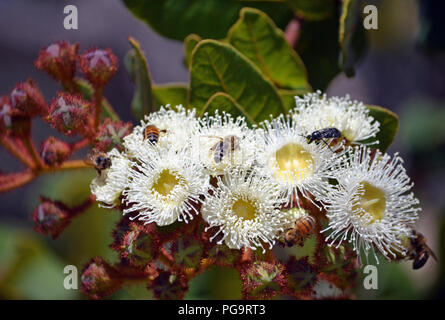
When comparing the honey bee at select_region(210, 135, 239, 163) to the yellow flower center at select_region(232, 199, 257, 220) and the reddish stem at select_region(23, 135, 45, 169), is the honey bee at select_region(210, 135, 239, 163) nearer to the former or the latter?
the yellow flower center at select_region(232, 199, 257, 220)

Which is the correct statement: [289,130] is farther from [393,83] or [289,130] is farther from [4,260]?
[393,83]

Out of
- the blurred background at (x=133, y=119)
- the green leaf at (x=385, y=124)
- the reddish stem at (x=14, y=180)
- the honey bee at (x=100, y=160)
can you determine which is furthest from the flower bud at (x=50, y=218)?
the green leaf at (x=385, y=124)

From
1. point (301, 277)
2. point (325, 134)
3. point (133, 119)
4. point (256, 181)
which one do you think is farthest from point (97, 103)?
point (133, 119)

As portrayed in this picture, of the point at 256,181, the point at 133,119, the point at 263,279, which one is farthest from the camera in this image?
the point at 133,119

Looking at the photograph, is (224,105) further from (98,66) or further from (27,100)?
(27,100)

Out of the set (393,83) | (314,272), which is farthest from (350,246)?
(393,83)

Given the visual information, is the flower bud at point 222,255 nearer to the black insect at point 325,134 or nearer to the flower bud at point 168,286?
the flower bud at point 168,286
